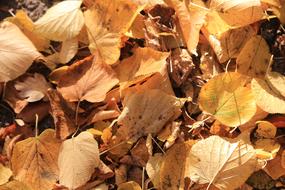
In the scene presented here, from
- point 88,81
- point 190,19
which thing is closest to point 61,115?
point 88,81

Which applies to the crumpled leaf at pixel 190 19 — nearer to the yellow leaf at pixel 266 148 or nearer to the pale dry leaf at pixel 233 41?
the pale dry leaf at pixel 233 41

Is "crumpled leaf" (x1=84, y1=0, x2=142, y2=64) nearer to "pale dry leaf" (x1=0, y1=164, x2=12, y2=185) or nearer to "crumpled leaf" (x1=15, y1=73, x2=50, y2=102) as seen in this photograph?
"crumpled leaf" (x1=15, y1=73, x2=50, y2=102)

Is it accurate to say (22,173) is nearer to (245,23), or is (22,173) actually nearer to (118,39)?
(118,39)

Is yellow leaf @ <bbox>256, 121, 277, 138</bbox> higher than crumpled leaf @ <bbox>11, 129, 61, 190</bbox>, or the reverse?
yellow leaf @ <bbox>256, 121, 277, 138</bbox>

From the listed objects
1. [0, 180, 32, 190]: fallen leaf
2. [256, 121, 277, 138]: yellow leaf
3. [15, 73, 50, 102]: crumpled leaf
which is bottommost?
[0, 180, 32, 190]: fallen leaf

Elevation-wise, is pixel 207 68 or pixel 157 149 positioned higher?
pixel 207 68

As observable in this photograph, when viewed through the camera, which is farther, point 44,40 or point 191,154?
point 44,40

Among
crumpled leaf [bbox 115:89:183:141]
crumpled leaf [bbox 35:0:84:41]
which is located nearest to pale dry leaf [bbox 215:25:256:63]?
crumpled leaf [bbox 115:89:183:141]

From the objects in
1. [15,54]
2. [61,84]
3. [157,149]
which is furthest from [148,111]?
[15,54]
